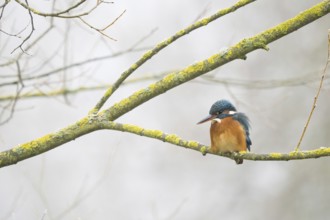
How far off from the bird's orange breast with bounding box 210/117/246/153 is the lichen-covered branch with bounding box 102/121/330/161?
0.23m

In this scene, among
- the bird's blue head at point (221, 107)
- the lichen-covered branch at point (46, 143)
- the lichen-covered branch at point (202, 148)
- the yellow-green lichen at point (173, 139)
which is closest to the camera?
the lichen-covered branch at point (202, 148)

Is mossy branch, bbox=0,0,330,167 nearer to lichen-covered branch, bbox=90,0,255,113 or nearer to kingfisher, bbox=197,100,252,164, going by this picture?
lichen-covered branch, bbox=90,0,255,113

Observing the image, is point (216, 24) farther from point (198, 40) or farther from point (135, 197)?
point (135, 197)

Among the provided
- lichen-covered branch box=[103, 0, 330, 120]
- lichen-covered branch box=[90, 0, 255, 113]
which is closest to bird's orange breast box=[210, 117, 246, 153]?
lichen-covered branch box=[103, 0, 330, 120]

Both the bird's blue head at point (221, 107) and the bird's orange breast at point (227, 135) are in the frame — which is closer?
the bird's orange breast at point (227, 135)

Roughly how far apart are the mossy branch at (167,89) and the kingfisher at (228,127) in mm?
335

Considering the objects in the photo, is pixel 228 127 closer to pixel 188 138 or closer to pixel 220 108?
pixel 220 108

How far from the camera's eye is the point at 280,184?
34.8ft

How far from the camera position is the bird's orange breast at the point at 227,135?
10.1ft

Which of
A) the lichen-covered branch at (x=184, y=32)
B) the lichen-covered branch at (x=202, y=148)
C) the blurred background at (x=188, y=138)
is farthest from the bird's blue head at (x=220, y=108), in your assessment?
the blurred background at (x=188, y=138)

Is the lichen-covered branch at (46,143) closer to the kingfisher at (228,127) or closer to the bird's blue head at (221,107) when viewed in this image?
the kingfisher at (228,127)

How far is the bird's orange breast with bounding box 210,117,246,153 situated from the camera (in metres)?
3.07

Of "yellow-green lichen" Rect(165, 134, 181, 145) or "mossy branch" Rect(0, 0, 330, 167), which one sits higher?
"mossy branch" Rect(0, 0, 330, 167)

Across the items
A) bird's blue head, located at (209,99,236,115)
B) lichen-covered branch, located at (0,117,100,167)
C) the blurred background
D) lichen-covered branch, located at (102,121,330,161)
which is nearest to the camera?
lichen-covered branch, located at (102,121,330,161)
